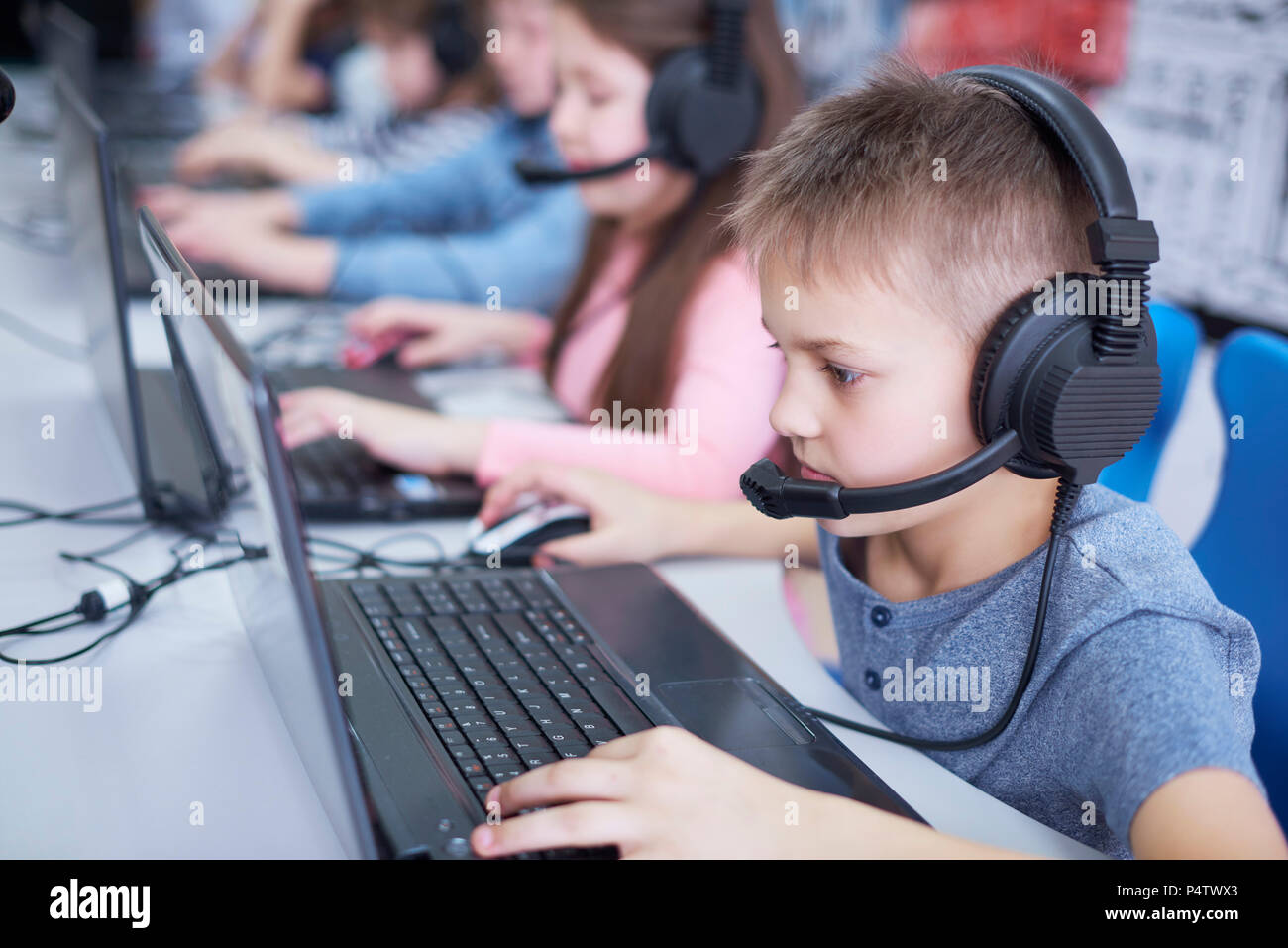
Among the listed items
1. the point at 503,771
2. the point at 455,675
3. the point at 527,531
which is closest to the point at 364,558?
the point at 527,531

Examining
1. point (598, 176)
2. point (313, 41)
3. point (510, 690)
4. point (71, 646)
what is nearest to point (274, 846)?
point (510, 690)

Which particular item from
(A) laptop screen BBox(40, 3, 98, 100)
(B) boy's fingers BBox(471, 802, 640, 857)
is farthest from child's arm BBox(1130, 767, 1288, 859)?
(A) laptop screen BBox(40, 3, 98, 100)

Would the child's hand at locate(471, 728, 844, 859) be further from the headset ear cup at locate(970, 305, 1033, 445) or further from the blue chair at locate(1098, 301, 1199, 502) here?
the blue chair at locate(1098, 301, 1199, 502)

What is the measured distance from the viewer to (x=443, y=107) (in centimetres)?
253

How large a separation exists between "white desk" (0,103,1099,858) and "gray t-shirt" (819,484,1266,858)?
3cm

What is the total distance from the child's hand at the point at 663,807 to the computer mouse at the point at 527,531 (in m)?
0.36

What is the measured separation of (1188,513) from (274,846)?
110cm

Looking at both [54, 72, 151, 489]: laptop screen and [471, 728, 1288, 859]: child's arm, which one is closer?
[471, 728, 1288, 859]: child's arm

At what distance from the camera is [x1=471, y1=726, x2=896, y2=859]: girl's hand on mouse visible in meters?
0.52

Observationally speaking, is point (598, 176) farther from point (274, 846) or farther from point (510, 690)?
point (274, 846)

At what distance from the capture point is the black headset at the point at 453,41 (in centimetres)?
240

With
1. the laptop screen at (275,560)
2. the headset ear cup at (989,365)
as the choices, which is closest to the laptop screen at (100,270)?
the laptop screen at (275,560)

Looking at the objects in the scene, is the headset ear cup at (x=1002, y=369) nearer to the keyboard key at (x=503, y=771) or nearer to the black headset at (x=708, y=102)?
the keyboard key at (x=503, y=771)
